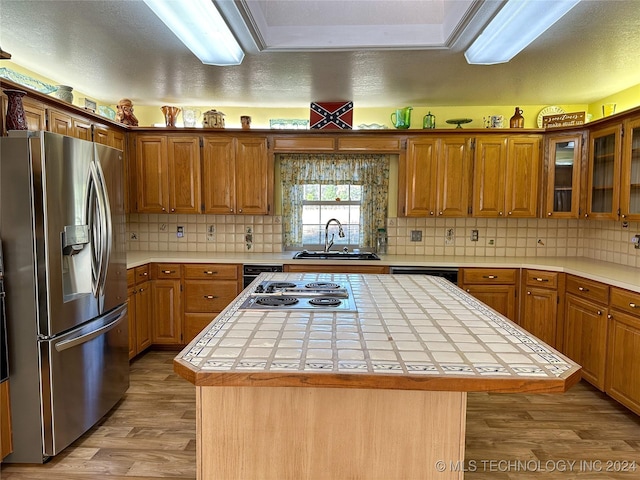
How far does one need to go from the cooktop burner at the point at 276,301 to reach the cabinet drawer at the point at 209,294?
1.89 metres

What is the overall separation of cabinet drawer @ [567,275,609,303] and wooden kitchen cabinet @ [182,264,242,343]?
2.95m

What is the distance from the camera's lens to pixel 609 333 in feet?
9.36

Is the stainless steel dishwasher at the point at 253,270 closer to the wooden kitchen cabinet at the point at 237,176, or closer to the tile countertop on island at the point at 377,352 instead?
the wooden kitchen cabinet at the point at 237,176

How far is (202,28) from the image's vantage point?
2209 mm

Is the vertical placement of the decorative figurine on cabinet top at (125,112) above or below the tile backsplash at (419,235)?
above

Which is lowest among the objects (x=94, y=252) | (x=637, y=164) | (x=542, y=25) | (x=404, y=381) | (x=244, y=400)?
(x=244, y=400)

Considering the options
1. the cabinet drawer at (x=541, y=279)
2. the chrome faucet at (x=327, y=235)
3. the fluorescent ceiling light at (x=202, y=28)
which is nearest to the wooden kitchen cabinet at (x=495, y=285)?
the cabinet drawer at (x=541, y=279)

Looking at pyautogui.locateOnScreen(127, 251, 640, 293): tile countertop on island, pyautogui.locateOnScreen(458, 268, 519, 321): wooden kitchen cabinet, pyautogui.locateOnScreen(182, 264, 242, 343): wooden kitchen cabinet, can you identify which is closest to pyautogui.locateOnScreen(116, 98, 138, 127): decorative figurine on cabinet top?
pyautogui.locateOnScreen(127, 251, 640, 293): tile countertop on island

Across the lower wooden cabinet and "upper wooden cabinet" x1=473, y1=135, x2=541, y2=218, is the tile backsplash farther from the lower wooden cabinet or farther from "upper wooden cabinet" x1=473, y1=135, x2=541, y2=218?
the lower wooden cabinet

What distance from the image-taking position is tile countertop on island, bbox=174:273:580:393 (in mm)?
1123

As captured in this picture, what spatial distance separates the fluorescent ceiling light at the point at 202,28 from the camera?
1.95 m

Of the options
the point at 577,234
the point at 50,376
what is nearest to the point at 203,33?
the point at 50,376

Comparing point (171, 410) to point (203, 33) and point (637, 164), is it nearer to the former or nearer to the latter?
point (203, 33)

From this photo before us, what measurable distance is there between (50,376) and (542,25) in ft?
10.9
